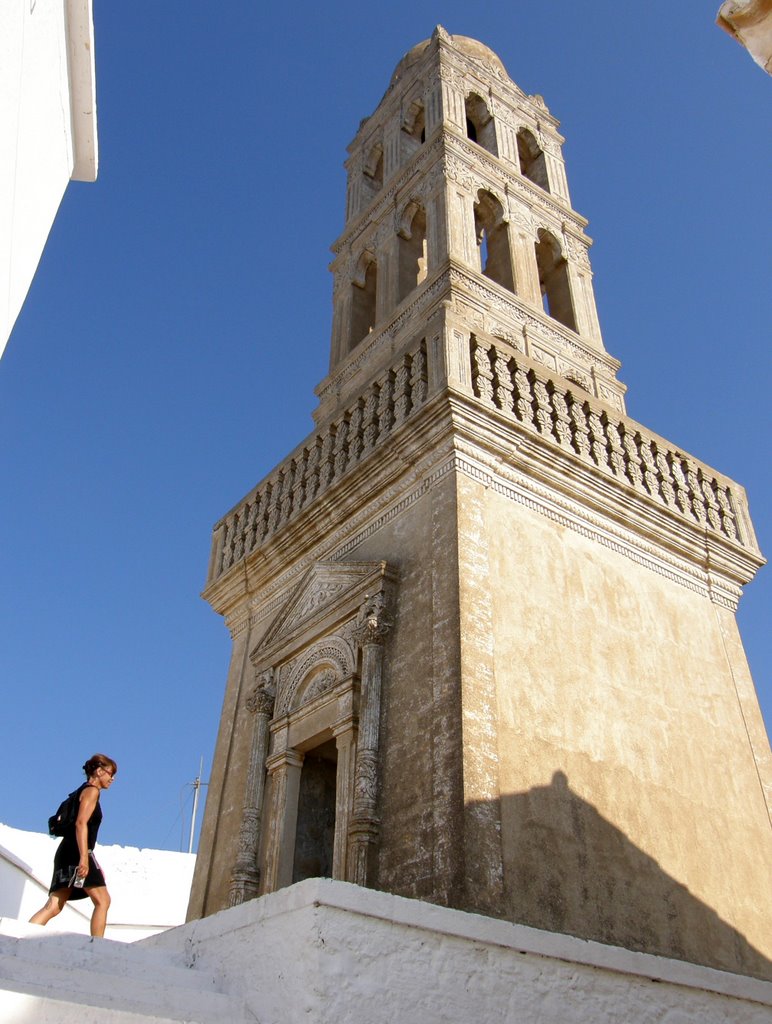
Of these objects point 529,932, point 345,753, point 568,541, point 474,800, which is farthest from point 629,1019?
point 568,541

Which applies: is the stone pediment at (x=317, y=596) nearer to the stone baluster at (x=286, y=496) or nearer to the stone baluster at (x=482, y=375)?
the stone baluster at (x=286, y=496)

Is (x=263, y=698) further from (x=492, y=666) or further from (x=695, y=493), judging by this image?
(x=695, y=493)

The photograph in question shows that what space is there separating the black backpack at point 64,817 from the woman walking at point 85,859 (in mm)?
22

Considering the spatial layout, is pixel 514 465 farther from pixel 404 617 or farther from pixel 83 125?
pixel 83 125

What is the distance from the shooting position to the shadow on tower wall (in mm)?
6777

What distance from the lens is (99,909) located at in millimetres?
5812

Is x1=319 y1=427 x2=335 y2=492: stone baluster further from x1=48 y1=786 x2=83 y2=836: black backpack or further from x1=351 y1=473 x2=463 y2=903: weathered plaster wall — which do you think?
x1=48 y1=786 x2=83 y2=836: black backpack

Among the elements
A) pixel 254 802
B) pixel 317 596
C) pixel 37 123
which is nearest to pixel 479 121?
pixel 317 596

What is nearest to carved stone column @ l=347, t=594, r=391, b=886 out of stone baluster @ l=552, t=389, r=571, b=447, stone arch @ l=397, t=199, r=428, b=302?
stone baluster @ l=552, t=389, r=571, b=447

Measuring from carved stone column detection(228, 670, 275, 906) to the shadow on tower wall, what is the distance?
110 inches

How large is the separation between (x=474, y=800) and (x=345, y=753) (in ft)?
5.71

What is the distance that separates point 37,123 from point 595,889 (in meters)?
6.22

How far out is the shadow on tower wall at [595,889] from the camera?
22.2 feet

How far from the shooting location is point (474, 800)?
6.82 m
